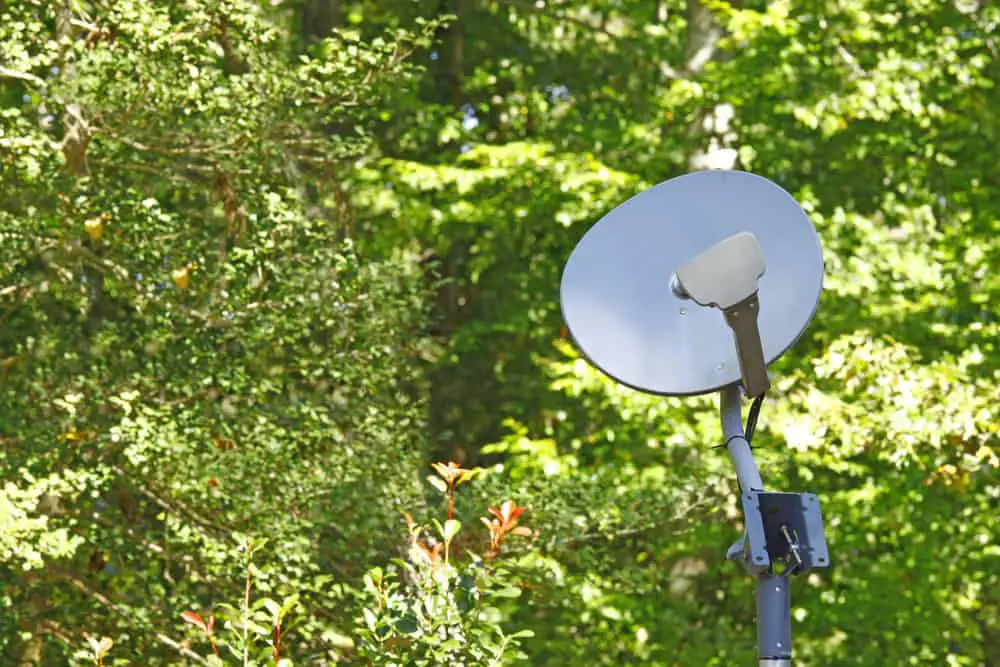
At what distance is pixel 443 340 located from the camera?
13859 millimetres

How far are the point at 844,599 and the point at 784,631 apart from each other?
904 centimetres

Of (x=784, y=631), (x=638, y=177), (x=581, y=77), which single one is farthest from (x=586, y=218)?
(x=784, y=631)

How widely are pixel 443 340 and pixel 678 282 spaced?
31.6 ft

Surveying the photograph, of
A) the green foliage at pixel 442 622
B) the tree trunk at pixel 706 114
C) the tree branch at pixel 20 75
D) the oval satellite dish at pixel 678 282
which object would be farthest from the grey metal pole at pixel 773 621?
the tree trunk at pixel 706 114

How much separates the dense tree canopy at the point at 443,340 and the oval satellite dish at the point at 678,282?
2.58 feet

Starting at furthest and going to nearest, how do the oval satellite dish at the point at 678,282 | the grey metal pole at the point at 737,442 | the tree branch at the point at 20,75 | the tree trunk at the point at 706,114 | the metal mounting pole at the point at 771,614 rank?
the tree trunk at the point at 706,114 < the tree branch at the point at 20,75 < the oval satellite dish at the point at 678,282 < the grey metal pole at the point at 737,442 < the metal mounting pole at the point at 771,614

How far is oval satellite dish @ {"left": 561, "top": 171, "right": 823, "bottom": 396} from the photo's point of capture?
411 cm

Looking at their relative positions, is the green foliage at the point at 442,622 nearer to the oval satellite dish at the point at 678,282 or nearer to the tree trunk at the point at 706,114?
the oval satellite dish at the point at 678,282

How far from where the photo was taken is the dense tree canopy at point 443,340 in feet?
24.8

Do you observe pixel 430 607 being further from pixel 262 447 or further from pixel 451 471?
pixel 262 447

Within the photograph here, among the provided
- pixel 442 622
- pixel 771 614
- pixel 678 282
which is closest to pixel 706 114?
pixel 678 282

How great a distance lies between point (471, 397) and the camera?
1529cm

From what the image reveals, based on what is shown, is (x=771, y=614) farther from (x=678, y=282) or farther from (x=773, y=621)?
(x=678, y=282)

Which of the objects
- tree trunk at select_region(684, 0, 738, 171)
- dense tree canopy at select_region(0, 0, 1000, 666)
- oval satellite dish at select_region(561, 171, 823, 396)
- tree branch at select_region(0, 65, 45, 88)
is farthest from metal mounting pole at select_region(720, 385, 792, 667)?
tree trunk at select_region(684, 0, 738, 171)
